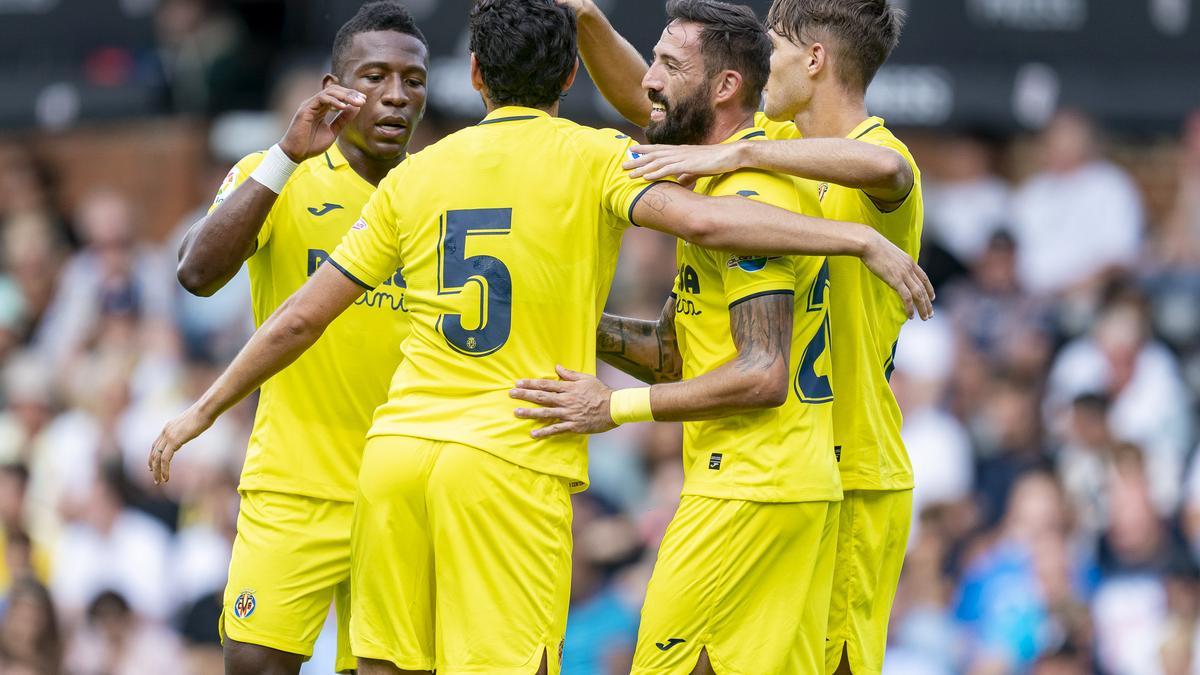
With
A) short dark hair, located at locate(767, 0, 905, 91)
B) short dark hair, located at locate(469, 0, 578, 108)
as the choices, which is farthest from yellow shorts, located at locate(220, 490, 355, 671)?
short dark hair, located at locate(767, 0, 905, 91)

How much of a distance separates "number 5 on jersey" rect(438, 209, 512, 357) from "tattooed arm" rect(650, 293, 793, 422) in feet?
1.92

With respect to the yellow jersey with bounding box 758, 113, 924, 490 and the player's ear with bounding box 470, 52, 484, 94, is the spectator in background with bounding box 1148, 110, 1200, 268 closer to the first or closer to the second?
the yellow jersey with bounding box 758, 113, 924, 490

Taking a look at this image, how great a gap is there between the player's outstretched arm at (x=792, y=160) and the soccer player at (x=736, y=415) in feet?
0.36

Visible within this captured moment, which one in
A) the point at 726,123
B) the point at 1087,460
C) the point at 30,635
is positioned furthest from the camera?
the point at 30,635

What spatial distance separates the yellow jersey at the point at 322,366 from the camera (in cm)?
638

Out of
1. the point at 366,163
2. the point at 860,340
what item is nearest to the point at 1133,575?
the point at 860,340

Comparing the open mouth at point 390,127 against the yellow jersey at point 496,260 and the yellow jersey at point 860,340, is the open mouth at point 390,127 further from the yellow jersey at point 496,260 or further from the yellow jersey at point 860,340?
the yellow jersey at point 860,340

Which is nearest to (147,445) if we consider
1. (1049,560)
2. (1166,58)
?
(1049,560)

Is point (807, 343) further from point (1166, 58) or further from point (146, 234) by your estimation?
point (146, 234)

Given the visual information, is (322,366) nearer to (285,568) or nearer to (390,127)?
(285,568)

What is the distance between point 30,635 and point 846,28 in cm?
708

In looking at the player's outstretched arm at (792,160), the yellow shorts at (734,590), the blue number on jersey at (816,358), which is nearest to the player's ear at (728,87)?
the player's outstretched arm at (792,160)

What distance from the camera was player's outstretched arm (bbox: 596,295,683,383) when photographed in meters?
6.33

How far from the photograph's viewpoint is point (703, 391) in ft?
18.4
